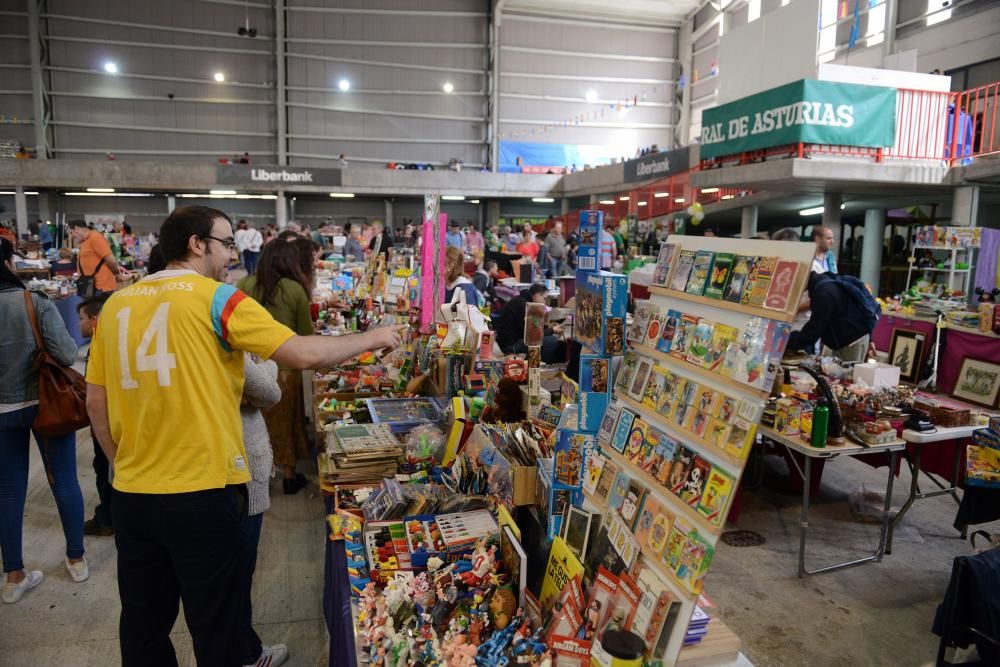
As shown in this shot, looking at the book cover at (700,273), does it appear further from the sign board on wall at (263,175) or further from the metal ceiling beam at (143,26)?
the metal ceiling beam at (143,26)

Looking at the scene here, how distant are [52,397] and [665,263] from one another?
8.45 ft

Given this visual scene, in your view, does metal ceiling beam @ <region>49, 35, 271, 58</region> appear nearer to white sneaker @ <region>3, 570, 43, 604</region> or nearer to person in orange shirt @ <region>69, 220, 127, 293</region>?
person in orange shirt @ <region>69, 220, 127, 293</region>

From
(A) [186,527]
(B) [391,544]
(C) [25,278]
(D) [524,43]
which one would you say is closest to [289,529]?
(B) [391,544]

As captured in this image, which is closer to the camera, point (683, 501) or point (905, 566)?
point (683, 501)

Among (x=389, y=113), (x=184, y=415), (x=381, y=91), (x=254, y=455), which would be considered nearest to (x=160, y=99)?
(x=381, y=91)

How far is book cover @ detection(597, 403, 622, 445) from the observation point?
5.90 ft

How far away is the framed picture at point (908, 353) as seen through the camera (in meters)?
5.64

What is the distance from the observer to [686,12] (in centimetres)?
2114

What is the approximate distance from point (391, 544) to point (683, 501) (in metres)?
1.17

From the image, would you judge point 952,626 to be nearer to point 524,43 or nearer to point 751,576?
point 751,576

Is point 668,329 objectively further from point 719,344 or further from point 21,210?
point 21,210

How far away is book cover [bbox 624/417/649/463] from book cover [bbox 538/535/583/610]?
1.06 ft

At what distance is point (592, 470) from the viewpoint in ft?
6.09

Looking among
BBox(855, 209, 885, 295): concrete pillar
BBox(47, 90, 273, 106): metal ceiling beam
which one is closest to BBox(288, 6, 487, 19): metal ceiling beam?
BBox(47, 90, 273, 106): metal ceiling beam
